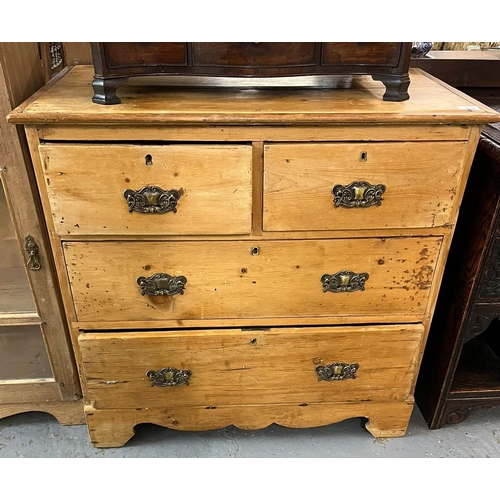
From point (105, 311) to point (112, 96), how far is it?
22.3 inches

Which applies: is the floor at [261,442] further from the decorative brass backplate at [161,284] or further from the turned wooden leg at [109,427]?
the decorative brass backplate at [161,284]

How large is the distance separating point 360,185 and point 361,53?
0.32m

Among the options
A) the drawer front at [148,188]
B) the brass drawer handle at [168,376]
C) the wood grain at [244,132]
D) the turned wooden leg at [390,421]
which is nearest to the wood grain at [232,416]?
the turned wooden leg at [390,421]

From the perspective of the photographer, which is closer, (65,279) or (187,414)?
(65,279)

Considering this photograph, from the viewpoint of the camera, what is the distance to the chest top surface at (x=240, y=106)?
1.07 metres

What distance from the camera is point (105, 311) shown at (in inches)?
51.7

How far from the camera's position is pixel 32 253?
1.33 meters

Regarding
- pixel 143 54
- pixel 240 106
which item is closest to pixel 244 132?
pixel 240 106

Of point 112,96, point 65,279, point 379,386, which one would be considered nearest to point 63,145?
point 112,96

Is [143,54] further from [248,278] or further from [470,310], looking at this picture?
[470,310]

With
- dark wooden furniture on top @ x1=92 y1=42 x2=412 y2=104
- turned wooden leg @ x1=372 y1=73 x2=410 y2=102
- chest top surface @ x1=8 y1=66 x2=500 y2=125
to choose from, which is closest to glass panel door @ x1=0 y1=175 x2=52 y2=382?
chest top surface @ x1=8 y1=66 x2=500 y2=125

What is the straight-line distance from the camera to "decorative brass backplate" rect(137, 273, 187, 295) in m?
1.26

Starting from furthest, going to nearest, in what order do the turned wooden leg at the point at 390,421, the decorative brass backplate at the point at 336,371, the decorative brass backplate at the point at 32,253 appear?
the turned wooden leg at the point at 390,421 → the decorative brass backplate at the point at 336,371 → the decorative brass backplate at the point at 32,253

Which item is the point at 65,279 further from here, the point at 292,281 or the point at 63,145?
the point at 292,281
